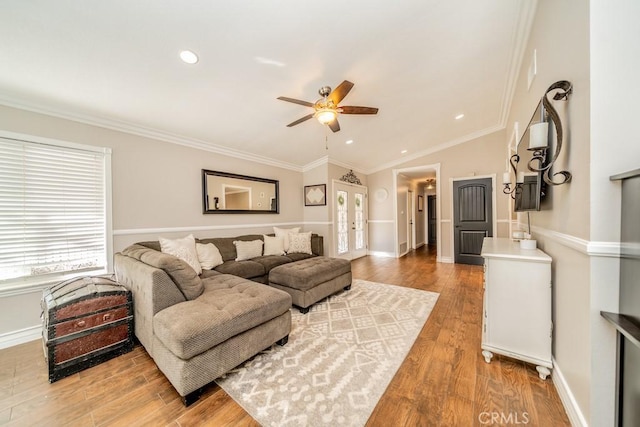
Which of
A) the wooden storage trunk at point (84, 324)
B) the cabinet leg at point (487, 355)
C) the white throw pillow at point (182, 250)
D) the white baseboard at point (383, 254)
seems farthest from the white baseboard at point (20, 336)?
the white baseboard at point (383, 254)

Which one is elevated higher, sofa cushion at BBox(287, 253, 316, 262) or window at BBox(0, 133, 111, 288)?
window at BBox(0, 133, 111, 288)

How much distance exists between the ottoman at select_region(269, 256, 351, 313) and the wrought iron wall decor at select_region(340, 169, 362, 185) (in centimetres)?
288

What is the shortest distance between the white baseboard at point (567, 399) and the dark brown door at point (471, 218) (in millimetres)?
3898

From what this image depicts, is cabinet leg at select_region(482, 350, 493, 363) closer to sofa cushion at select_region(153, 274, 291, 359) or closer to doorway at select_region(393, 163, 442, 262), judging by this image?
sofa cushion at select_region(153, 274, 291, 359)

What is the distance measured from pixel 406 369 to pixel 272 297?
1.19 metres

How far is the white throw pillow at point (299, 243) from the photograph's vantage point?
4137mm

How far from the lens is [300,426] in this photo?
1237mm

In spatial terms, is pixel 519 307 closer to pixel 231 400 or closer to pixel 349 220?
pixel 231 400

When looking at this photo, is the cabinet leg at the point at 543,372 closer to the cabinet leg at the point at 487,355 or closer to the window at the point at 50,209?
the cabinet leg at the point at 487,355

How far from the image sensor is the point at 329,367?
1721 mm

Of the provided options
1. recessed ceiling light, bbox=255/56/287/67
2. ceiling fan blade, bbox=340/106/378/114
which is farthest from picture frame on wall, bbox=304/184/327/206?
recessed ceiling light, bbox=255/56/287/67

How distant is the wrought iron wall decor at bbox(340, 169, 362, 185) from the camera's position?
565 centimetres

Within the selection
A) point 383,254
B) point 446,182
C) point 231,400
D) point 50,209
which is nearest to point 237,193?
point 50,209

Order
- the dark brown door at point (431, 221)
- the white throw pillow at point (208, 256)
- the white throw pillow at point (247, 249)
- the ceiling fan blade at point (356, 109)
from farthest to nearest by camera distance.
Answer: the dark brown door at point (431, 221), the white throw pillow at point (247, 249), the white throw pillow at point (208, 256), the ceiling fan blade at point (356, 109)
